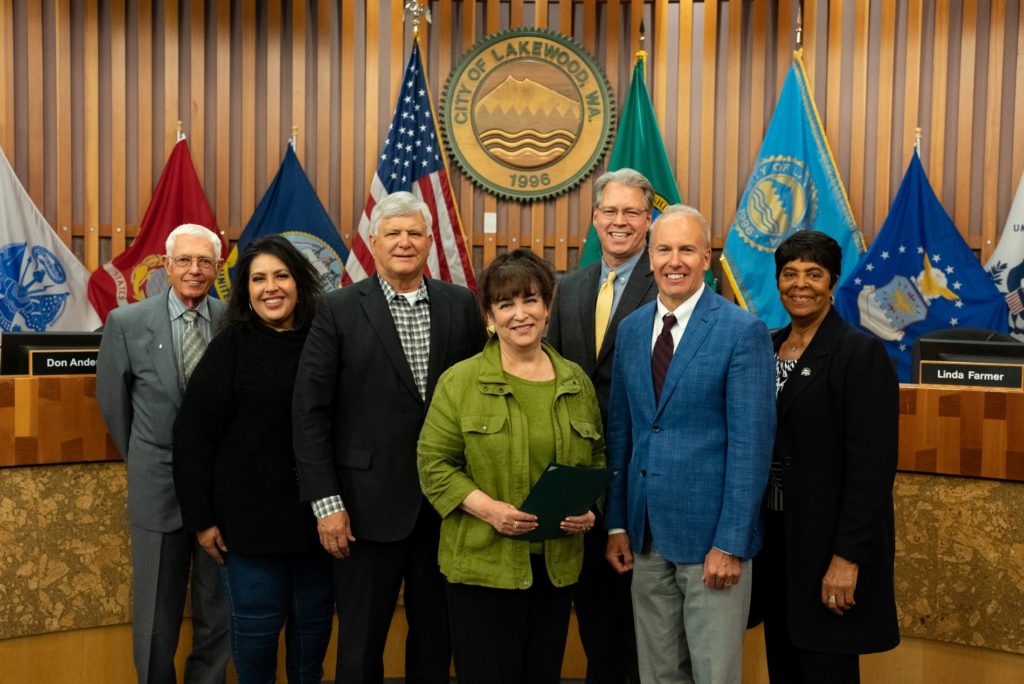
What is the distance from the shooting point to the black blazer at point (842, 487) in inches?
88.3

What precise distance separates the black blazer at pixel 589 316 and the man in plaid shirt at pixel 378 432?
377 mm

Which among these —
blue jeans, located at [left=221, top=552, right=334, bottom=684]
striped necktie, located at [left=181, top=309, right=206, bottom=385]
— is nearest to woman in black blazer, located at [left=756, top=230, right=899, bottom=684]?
blue jeans, located at [left=221, top=552, right=334, bottom=684]

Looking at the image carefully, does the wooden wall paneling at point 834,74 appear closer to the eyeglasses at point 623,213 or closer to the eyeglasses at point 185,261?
the eyeglasses at point 623,213

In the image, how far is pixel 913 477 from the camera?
3074 millimetres

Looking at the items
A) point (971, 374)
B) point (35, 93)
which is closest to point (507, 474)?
point (971, 374)

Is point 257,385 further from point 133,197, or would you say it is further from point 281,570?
point 133,197

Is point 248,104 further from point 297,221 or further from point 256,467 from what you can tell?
point 256,467

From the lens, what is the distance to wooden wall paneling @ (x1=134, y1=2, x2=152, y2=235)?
5.55m

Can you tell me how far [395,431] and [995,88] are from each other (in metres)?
4.74

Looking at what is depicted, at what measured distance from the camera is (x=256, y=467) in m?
2.60

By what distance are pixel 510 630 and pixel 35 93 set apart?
478 centimetres

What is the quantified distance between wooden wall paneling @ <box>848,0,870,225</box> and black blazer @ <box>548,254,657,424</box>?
3.25 metres

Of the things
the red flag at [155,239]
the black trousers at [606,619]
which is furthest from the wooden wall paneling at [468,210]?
the black trousers at [606,619]

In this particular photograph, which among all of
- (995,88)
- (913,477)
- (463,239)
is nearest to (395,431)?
(913,477)
